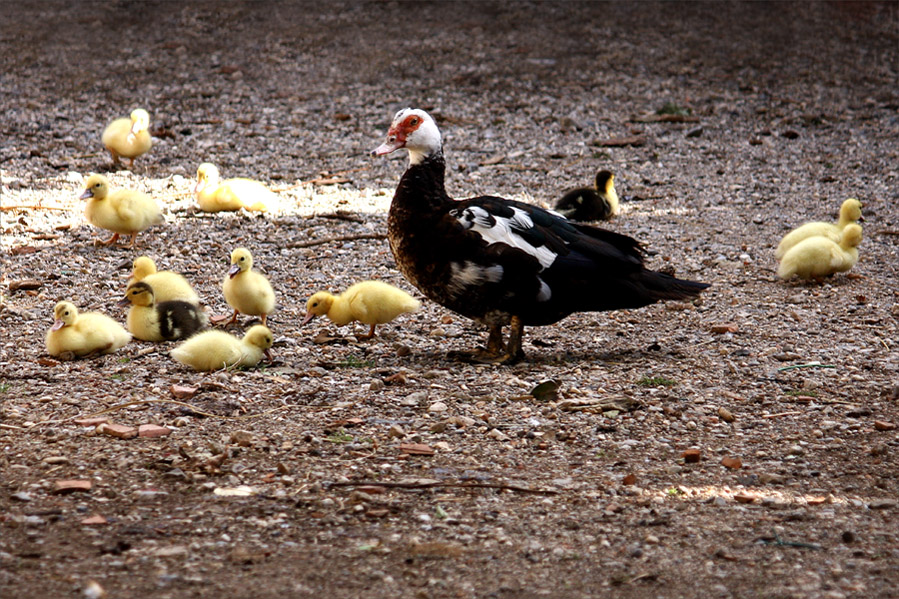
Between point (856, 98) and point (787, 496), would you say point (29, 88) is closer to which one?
point (856, 98)

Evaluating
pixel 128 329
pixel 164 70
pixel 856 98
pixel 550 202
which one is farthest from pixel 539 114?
pixel 128 329

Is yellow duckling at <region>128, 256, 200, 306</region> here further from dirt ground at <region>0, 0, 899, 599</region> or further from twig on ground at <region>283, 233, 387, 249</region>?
twig on ground at <region>283, 233, 387, 249</region>

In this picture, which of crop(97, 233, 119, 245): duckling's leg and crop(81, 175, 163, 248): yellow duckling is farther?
crop(97, 233, 119, 245): duckling's leg

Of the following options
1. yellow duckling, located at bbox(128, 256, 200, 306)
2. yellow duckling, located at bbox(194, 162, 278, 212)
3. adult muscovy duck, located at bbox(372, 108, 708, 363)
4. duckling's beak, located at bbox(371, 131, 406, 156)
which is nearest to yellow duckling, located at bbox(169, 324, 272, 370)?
yellow duckling, located at bbox(128, 256, 200, 306)

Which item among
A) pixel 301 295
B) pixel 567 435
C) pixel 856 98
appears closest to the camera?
pixel 567 435

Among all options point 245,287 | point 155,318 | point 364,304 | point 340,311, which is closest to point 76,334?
point 155,318

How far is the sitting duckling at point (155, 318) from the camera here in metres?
5.25

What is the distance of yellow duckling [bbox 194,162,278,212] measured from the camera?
24.8 feet

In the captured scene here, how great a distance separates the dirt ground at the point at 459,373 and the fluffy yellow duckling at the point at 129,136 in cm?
21

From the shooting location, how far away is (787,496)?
367 centimetres

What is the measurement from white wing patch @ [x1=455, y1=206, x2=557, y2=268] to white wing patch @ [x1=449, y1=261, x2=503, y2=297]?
14cm

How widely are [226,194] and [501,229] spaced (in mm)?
3257

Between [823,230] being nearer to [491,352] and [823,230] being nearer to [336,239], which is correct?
[491,352]

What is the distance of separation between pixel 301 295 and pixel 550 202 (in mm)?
2945
